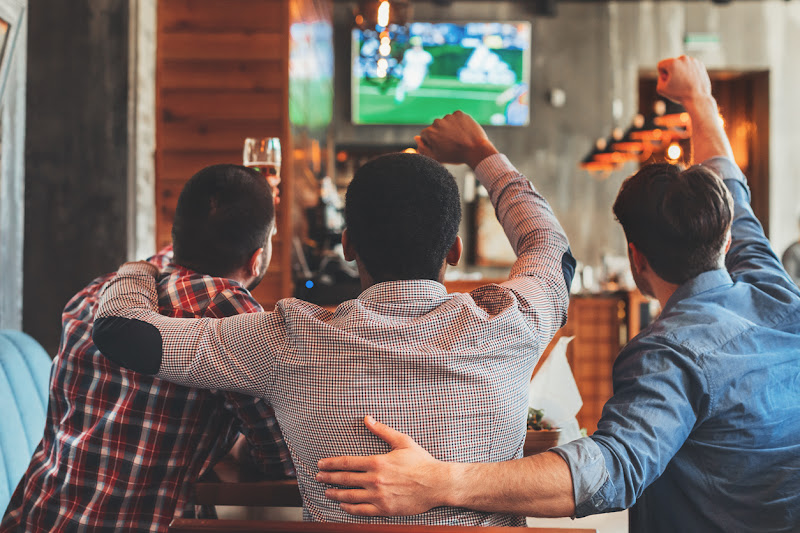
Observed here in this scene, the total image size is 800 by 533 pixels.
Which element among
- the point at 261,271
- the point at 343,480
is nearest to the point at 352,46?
the point at 261,271

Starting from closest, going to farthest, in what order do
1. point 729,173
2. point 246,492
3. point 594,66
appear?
point 246,492 → point 729,173 → point 594,66

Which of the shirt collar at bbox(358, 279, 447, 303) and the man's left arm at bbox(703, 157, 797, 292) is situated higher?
the man's left arm at bbox(703, 157, 797, 292)

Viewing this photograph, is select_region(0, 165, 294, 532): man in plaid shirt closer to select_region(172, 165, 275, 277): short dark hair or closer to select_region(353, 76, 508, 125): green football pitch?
select_region(172, 165, 275, 277): short dark hair

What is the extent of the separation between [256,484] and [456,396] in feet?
1.54

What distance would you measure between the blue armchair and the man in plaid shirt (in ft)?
1.19

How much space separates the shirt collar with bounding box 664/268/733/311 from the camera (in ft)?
4.23

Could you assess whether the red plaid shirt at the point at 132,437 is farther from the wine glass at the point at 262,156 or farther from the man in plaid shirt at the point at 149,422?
the wine glass at the point at 262,156

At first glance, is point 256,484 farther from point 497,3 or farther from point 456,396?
point 497,3

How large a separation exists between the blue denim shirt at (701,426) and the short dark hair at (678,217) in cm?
4

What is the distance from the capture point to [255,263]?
4.97ft

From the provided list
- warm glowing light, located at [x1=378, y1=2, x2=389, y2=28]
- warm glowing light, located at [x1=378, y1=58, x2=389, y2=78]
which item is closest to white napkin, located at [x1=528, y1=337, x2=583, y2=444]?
warm glowing light, located at [x1=378, y1=2, x2=389, y2=28]

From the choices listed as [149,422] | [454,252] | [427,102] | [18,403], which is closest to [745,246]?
[454,252]

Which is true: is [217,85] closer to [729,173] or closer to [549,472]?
[729,173]

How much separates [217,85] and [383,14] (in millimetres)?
1177
